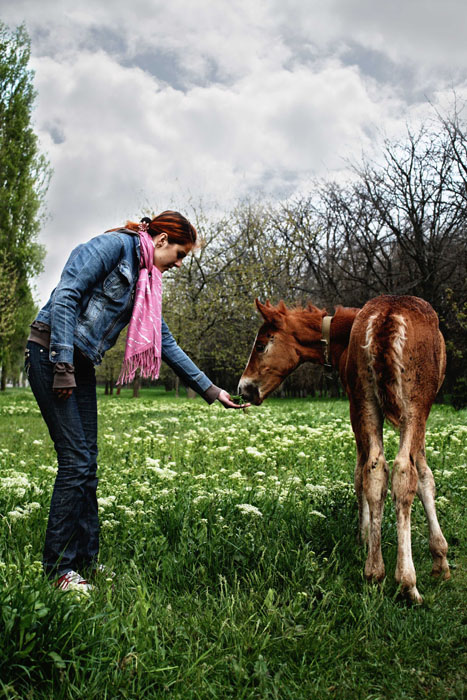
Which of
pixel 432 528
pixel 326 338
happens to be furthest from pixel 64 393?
pixel 432 528

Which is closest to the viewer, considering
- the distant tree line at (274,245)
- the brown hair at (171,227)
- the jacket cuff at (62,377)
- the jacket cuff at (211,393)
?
the jacket cuff at (62,377)

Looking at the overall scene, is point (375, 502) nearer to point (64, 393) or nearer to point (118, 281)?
point (64, 393)

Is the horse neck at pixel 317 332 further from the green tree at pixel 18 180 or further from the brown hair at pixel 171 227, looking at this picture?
the green tree at pixel 18 180

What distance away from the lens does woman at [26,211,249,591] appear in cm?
333

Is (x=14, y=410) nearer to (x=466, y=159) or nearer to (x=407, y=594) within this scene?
(x=407, y=594)

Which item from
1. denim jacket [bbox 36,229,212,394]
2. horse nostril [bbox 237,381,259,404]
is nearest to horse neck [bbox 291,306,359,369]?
horse nostril [bbox 237,381,259,404]

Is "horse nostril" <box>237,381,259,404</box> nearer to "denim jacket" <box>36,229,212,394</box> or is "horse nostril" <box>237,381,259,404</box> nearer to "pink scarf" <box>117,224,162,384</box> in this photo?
"pink scarf" <box>117,224,162,384</box>

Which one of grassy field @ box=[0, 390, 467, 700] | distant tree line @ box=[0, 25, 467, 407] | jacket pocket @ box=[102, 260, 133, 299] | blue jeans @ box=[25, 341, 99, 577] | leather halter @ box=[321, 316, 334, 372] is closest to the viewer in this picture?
grassy field @ box=[0, 390, 467, 700]

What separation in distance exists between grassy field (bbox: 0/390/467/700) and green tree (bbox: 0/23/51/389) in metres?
30.9

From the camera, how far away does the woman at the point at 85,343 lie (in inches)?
131

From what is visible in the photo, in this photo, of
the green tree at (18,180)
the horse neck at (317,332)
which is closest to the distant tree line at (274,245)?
the green tree at (18,180)

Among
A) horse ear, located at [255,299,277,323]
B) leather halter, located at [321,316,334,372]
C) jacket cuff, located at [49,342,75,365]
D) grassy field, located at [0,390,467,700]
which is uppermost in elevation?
horse ear, located at [255,299,277,323]

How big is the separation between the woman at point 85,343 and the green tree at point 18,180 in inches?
1215

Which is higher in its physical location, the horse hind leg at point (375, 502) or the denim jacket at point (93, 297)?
the denim jacket at point (93, 297)
